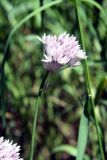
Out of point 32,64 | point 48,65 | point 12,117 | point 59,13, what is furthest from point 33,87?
point 48,65

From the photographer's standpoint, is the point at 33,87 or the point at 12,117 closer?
the point at 12,117

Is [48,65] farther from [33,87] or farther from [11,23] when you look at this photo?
[33,87]

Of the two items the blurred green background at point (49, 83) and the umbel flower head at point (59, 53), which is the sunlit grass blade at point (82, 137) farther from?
the blurred green background at point (49, 83)

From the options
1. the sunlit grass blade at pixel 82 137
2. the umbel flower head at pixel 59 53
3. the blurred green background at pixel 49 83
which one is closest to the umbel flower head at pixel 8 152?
the umbel flower head at pixel 59 53

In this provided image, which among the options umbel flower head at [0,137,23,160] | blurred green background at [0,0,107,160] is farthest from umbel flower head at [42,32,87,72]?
blurred green background at [0,0,107,160]

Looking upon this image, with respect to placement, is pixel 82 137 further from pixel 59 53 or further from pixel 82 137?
pixel 59 53

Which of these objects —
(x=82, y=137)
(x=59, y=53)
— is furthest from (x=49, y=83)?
(x=59, y=53)
